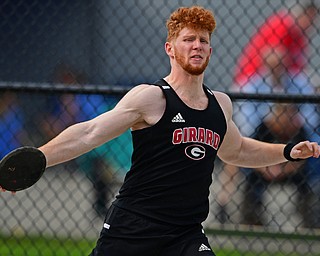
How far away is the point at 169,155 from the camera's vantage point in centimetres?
432

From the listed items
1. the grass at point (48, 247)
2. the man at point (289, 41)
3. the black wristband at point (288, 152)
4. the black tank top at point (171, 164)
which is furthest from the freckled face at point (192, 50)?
the grass at point (48, 247)

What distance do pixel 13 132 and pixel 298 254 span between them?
2.35 metres

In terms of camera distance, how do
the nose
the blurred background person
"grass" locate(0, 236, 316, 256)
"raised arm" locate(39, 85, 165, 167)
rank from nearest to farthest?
1. "raised arm" locate(39, 85, 165, 167)
2. the nose
3. the blurred background person
4. "grass" locate(0, 236, 316, 256)

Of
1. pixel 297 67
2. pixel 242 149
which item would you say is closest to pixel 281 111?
pixel 297 67

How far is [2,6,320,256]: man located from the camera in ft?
14.1

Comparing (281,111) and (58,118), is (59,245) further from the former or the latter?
(281,111)

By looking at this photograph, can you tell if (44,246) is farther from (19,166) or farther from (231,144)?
(19,166)

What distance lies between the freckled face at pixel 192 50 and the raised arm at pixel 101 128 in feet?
0.64

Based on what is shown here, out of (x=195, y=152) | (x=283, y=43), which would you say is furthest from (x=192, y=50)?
(x=283, y=43)

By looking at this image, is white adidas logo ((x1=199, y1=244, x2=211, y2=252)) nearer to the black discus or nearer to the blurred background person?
the black discus

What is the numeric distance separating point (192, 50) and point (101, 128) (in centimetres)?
60

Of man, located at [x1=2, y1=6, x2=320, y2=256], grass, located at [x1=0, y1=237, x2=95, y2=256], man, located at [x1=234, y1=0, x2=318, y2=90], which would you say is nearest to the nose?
man, located at [x1=2, y1=6, x2=320, y2=256]

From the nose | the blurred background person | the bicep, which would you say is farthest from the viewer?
the blurred background person

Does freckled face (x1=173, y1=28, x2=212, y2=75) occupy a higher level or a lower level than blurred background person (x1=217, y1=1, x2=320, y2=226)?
lower
